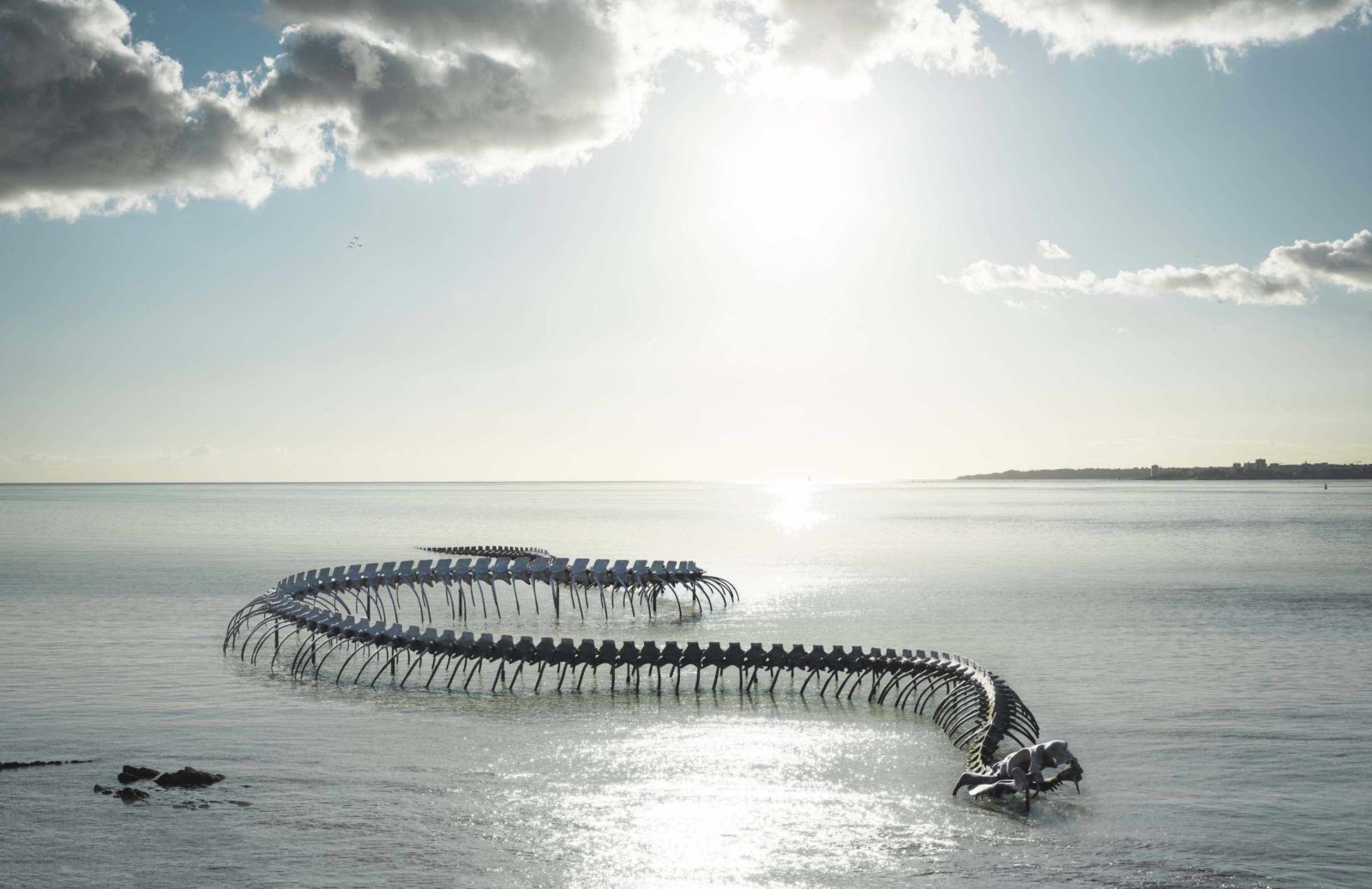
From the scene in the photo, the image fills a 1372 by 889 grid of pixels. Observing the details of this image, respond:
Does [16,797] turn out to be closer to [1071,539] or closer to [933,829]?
[933,829]

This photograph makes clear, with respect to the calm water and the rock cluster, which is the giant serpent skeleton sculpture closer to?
the calm water

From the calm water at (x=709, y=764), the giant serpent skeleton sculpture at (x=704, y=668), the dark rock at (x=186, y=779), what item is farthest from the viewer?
the giant serpent skeleton sculpture at (x=704, y=668)

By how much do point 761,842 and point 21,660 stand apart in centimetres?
2731

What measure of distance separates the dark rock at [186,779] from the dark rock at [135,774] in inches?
6.4

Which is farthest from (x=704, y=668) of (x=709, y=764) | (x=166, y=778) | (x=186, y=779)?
(x=166, y=778)

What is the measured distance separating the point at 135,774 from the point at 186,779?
0.99m

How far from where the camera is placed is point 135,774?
1945 cm

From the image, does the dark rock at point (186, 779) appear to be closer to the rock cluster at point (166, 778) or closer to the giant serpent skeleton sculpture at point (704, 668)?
the rock cluster at point (166, 778)

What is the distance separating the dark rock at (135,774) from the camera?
19.3m

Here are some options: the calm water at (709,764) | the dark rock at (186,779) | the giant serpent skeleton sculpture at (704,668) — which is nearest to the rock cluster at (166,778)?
the dark rock at (186,779)

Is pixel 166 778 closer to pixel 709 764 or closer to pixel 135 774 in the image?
pixel 135 774

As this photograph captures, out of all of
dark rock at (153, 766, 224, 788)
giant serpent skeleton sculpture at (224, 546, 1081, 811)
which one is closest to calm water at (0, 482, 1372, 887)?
dark rock at (153, 766, 224, 788)

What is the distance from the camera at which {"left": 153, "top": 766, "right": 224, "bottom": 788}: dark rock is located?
757 inches

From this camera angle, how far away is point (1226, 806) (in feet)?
60.5
